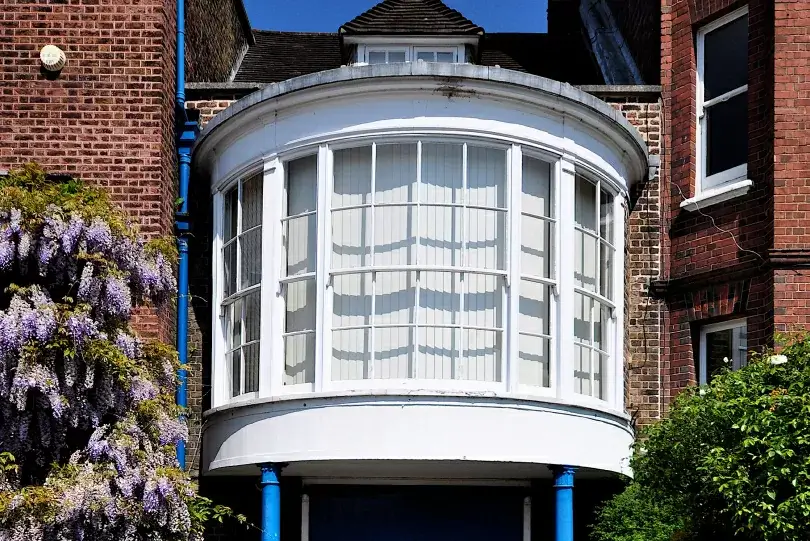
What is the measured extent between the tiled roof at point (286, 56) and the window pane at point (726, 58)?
206 inches

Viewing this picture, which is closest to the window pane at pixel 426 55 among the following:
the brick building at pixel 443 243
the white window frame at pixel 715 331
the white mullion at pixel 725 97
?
the brick building at pixel 443 243

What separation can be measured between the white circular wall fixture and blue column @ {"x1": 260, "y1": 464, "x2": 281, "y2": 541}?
4.56m

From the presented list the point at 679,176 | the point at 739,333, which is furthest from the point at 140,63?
the point at 739,333

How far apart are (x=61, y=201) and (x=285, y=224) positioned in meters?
2.51

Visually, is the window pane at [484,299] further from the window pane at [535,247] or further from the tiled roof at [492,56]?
the tiled roof at [492,56]

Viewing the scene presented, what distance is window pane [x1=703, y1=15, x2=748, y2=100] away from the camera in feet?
45.8

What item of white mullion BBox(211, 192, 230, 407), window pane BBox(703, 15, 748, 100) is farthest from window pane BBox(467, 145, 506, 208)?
window pane BBox(703, 15, 748, 100)

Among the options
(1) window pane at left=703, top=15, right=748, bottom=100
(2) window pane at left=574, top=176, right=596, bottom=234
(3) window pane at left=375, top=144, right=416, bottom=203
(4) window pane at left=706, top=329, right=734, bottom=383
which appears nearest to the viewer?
(3) window pane at left=375, top=144, right=416, bottom=203

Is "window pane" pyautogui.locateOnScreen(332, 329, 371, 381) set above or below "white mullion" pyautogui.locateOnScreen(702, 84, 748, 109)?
below

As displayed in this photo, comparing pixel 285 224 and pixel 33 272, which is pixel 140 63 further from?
pixel 33 272

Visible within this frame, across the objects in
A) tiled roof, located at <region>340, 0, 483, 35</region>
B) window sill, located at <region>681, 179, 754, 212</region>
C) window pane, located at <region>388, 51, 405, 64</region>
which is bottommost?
window sill, located at <region>681, 179, 754, 212</region>

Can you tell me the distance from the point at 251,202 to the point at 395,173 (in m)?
1.66

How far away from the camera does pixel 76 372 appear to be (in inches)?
404

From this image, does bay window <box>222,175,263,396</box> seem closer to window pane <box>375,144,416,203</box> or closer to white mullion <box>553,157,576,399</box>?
window pane <box>375,144,416,203</box>
